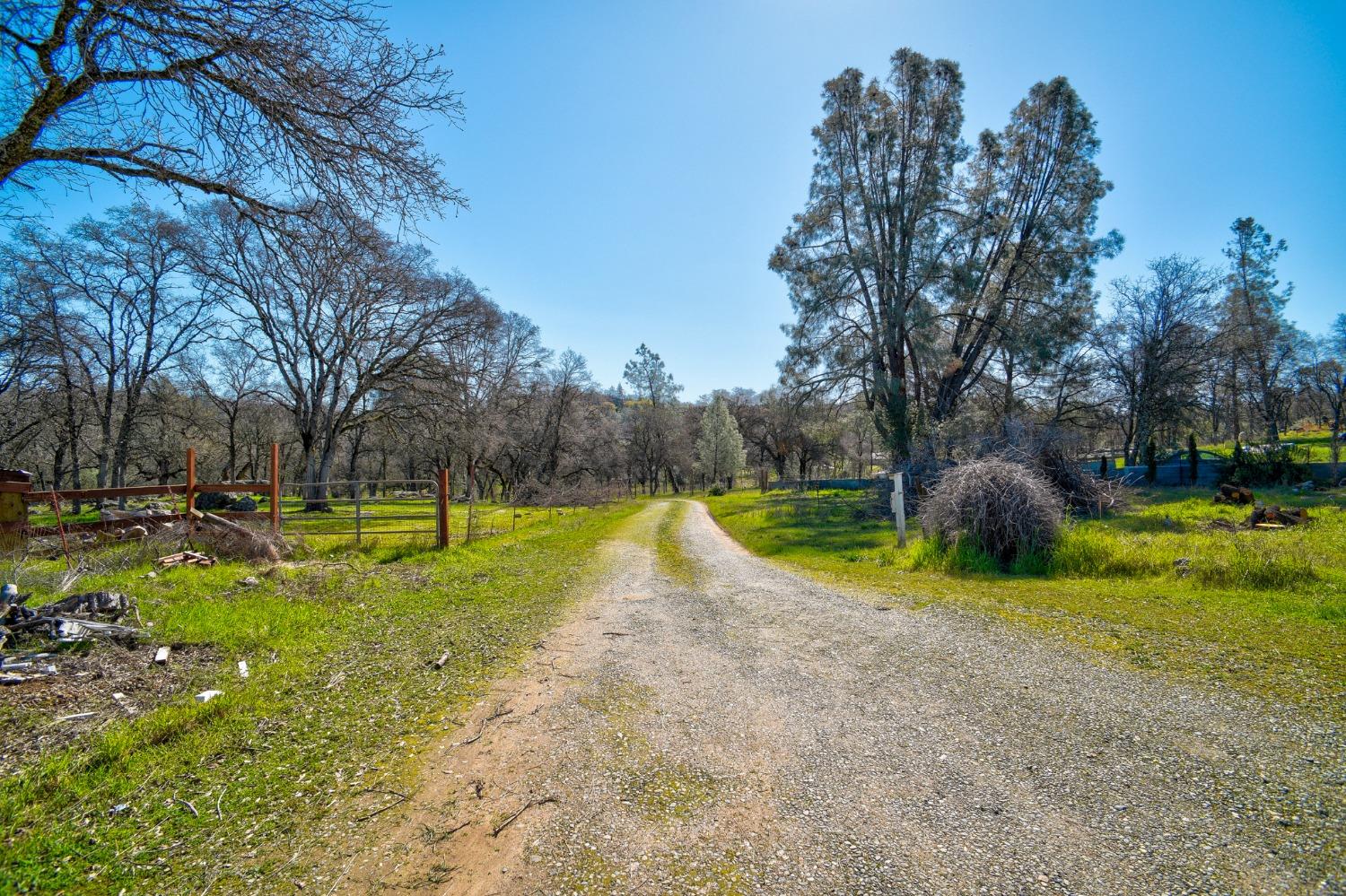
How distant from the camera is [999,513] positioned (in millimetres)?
9070

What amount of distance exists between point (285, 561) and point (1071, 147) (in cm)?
2803

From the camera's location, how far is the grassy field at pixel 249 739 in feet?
7.97

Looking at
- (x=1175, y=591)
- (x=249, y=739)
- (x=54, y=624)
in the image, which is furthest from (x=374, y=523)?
(x=1175, y=591)

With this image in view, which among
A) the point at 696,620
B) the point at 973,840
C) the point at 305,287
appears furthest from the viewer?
the point at 305,287

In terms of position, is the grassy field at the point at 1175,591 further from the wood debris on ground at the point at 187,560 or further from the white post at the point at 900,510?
the wood debris on ground at the point at 187,560

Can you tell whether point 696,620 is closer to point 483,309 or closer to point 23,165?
point 23,165

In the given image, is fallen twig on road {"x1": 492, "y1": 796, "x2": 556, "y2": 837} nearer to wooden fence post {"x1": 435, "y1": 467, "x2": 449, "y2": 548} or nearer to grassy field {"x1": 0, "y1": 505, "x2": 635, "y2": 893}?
grassy field {"x1": 0, "y1": 505, "x2": 635, "y2": 893}

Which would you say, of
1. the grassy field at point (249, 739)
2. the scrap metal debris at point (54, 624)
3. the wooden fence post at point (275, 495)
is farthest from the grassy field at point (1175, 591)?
the wooden fence post at point (275, 495)

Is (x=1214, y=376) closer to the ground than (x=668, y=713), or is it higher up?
higher up

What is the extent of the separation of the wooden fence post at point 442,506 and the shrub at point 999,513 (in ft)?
30.8

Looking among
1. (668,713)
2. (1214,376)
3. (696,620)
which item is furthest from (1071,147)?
(668,713)

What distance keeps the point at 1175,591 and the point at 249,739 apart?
9358 millimetres

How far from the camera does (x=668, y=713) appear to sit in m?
3.82

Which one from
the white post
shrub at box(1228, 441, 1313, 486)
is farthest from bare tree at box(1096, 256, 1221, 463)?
the white post
